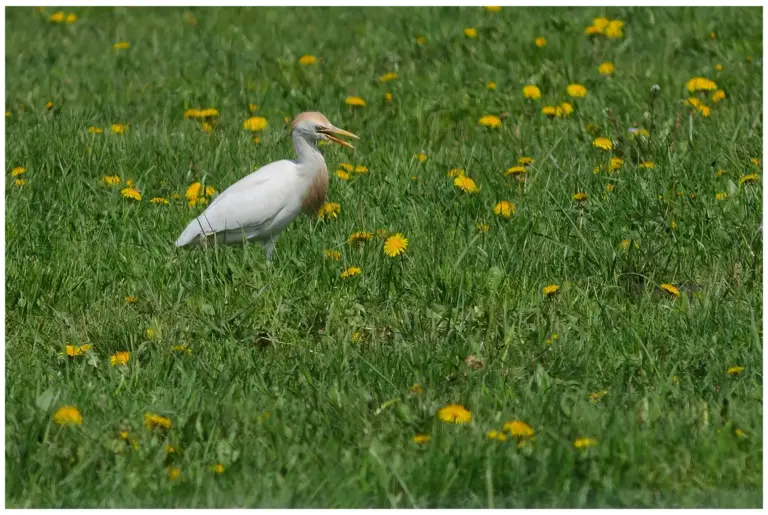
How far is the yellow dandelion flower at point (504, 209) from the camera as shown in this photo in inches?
202

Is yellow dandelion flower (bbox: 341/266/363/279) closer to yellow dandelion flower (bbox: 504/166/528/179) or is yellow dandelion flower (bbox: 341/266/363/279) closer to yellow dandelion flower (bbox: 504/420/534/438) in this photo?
yellow dandelion flower (bbox: 504/166/528/179)

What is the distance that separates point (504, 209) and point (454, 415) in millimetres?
1928

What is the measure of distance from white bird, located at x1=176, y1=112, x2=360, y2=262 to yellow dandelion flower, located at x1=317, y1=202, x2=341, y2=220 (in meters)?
0.07

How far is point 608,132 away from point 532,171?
682 mm

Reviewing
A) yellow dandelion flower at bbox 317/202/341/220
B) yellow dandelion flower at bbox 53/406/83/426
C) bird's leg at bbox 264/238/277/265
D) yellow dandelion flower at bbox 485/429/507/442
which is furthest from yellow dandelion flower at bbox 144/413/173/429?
yellow dandelion flower at bbox 317/202/341/220

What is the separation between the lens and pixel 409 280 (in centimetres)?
449

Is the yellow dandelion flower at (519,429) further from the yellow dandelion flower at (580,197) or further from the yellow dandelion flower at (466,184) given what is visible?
the yellow dandelion flower at (466,184)

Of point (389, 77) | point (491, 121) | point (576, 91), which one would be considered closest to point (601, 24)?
point (576, 91)

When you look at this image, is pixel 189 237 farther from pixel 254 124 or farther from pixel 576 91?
pixel 576 91

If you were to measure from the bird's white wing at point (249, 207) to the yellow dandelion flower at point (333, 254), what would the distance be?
0.51 meters

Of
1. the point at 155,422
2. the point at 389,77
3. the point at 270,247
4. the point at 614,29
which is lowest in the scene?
the point at 270,247

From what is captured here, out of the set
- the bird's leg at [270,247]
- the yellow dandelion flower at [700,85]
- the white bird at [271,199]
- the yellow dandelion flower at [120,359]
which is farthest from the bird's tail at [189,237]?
the yellow dandelion flower at [700,85]

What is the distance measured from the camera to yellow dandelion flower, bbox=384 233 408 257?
463cm

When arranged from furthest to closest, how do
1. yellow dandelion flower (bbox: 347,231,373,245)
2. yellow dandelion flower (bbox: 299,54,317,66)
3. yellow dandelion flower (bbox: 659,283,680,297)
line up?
yellow dandelion flower (bbox: 299,54,317,66) → yellow dandelion flower (bbox: 347,231,373,245) → yellow dandelion flower (bbox: 659,283,680,297)
